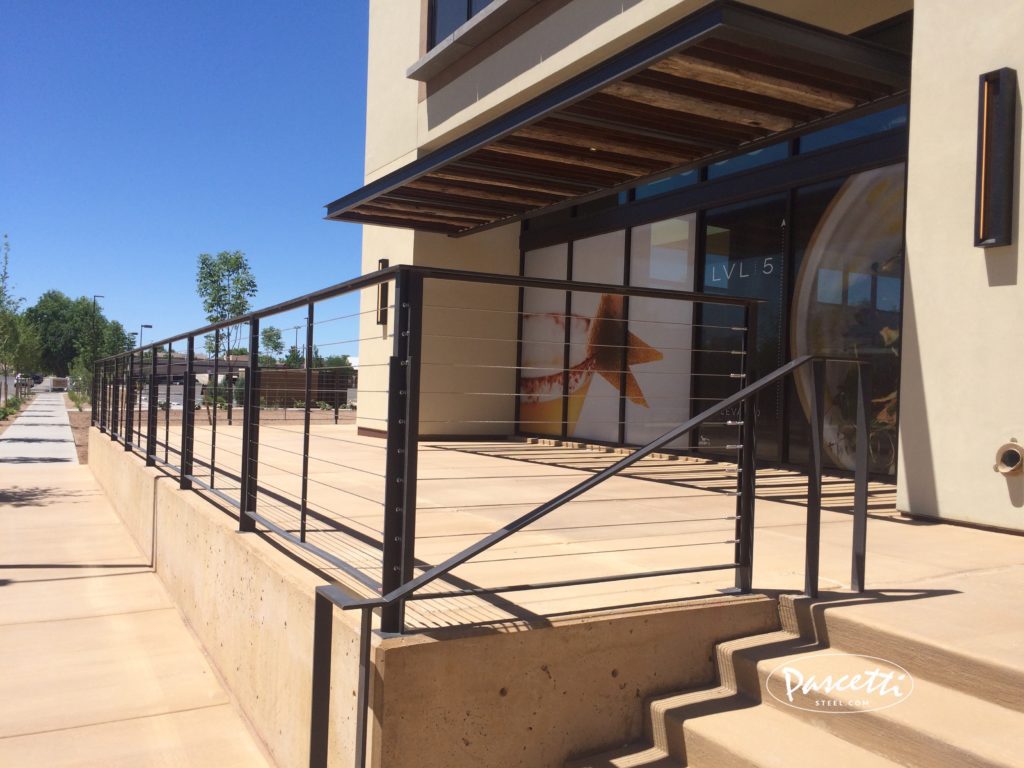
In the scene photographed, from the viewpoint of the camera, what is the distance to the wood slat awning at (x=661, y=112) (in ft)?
17.6

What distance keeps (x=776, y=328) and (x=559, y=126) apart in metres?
2.92

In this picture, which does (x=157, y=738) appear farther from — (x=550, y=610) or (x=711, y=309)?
(x=711, y=309)

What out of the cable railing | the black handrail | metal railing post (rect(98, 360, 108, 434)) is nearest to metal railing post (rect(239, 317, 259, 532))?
the cable railing

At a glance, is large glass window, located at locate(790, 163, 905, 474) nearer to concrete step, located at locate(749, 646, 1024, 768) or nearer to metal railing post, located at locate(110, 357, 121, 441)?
concrete step, located at locate(749, 646, 1024, 768)

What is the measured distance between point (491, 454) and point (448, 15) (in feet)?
20.3

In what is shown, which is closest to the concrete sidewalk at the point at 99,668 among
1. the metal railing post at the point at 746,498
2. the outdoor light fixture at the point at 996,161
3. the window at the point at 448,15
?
the metal railing post at the point at 746,498

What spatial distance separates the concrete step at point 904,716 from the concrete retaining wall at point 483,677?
0.33 meters

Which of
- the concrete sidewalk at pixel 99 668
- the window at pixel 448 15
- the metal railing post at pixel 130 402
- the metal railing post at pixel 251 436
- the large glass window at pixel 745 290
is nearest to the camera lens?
the concrete sidewalk at pixel 99 668

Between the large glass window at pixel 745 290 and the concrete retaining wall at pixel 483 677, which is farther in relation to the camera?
the large glass window at pixel 745 290

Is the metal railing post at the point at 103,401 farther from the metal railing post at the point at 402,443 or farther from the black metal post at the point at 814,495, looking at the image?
the black metal post at the point at 814,495

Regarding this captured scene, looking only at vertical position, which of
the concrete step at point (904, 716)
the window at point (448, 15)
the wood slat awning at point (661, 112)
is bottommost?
the concrete step at point (904, 716)

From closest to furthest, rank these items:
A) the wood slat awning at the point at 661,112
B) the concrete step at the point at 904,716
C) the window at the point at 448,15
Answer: the concrete step at the point at 904,716 → the wood slat awning at the point at 661,112 → the window at the point at 448,15

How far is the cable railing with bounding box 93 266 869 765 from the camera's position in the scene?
266 centimetres

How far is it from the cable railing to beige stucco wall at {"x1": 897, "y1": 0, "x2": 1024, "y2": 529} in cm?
88
